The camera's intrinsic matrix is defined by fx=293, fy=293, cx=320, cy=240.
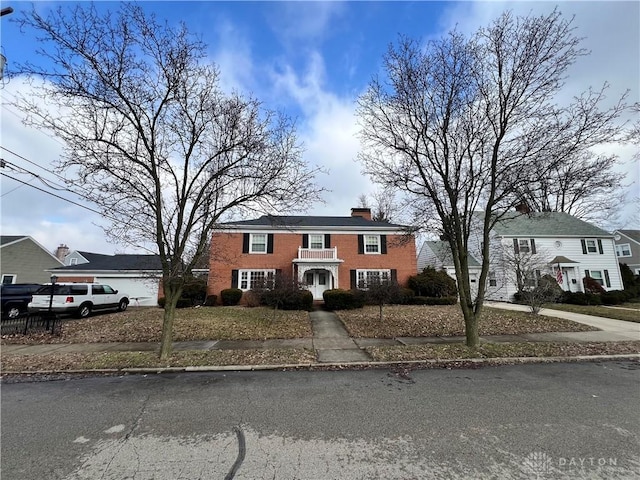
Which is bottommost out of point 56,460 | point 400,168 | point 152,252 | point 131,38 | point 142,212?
point 56,460

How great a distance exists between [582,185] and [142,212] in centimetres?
1129

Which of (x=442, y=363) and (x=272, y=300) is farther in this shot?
(x=272, y=300)

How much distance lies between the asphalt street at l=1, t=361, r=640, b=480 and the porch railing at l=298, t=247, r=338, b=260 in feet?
46.4

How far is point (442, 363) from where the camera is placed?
665cm

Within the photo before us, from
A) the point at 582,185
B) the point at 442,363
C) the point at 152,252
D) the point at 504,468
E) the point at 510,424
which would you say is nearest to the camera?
the point at 504,468

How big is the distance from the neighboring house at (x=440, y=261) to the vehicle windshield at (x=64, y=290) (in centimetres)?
2069

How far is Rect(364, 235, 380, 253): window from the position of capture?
21.2m

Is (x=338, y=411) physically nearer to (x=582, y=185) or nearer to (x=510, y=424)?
(x=510, y=424)

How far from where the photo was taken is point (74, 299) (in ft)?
45.4

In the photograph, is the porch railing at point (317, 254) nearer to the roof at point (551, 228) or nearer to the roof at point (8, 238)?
the roof at point (551, 228)

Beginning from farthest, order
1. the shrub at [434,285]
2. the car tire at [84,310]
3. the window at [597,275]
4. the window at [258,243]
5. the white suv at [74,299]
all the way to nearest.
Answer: the window at [597,275] → the window at [258,243] → the shrub at [434,285] → the car tire at [84,310] → the white suv at [74,299]

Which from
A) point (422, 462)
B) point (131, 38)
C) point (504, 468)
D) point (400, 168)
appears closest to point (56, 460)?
point (422, 462)

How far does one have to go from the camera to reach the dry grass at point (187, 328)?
31.8 ft

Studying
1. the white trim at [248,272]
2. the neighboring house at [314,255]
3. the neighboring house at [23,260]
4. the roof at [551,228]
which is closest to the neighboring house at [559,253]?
the roof at [551,228]
